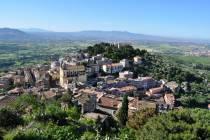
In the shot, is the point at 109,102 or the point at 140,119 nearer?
the point at 140,119

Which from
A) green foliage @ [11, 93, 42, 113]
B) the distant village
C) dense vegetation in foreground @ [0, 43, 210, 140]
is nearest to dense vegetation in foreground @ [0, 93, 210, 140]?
dense vegetation in foreground @ [0, 43, 210, 140]

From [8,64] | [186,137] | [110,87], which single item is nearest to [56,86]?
[110,87]

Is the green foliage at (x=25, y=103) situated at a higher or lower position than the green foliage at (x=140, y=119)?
lower

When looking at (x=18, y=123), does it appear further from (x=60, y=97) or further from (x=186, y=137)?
(x=60, y=97)

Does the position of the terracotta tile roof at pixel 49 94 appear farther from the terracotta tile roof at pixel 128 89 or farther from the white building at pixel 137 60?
the white building at pixel 137 60

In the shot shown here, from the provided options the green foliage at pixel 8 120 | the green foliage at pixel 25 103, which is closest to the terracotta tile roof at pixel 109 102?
A: the green foliage at pixel 25 103

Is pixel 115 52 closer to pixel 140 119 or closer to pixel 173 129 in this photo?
pixel 140 119

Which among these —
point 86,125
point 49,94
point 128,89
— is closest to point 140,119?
point 86,125

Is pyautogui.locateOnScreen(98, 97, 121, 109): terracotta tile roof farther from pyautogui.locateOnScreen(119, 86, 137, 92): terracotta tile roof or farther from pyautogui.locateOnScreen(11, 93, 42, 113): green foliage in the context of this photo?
pyautogui.locateOnScreen(11, 93, 42, 113): green foliage
